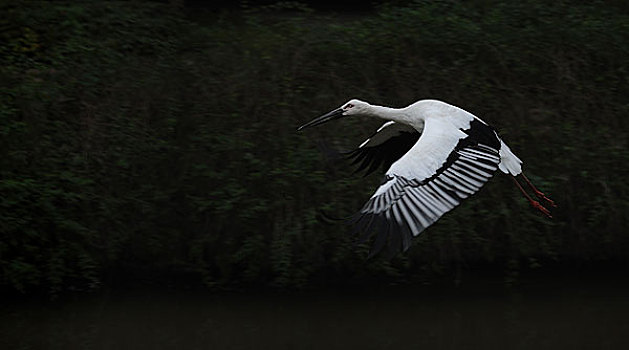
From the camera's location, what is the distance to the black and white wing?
18.8ft

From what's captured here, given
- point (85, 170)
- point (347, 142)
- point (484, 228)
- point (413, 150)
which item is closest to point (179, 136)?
point (85, 170)

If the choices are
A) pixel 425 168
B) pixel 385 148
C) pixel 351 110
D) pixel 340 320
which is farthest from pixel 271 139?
pixel 425 168

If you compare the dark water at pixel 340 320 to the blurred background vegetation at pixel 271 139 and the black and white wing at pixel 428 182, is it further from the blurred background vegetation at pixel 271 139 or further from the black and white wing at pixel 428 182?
the black and white wing at pixel 428 182

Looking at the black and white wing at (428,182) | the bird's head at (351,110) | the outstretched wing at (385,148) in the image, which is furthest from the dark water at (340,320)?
the black and white wing at (428,182)

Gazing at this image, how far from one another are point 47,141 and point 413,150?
3.75 metres

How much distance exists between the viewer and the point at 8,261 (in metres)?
8.21

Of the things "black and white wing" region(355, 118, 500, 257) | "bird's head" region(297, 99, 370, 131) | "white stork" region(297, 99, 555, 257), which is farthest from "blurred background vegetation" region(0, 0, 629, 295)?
"black and white wing" region(355, 118, 500, 257)

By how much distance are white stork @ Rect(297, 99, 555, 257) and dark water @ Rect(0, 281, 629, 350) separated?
1306 millimetres

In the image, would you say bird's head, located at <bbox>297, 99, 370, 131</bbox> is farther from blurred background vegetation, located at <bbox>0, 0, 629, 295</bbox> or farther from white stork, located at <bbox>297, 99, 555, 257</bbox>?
blurred background vegetation, located at <bbox>0, 0, 629, 295</bbox>

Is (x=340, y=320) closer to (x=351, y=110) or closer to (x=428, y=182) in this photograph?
(x=351, y=110)

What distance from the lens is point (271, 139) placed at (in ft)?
30.0

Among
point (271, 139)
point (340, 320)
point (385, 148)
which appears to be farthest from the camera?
point (271, 139)

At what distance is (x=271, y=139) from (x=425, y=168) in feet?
10.4

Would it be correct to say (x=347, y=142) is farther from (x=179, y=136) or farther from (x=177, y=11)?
(x=177, y=11)
